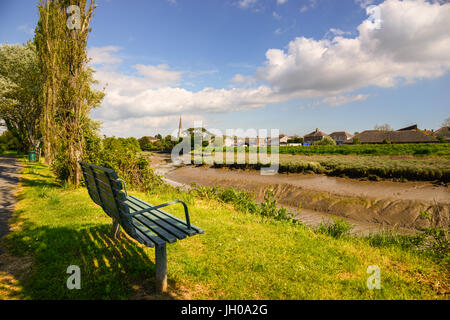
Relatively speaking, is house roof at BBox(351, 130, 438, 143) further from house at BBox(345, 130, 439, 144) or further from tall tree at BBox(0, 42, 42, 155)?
tall tree at BBox(0, 42, 42, 155)

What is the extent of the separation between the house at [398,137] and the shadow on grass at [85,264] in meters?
59.1

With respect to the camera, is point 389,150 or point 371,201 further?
point 389,150

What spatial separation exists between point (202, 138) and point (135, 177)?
149 ft

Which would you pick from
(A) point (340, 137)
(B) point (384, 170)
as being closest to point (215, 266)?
(B) point (384, 170)

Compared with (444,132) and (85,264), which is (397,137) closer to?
(444,132)

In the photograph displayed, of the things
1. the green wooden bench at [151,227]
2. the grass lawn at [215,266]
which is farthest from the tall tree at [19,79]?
the green wooden bench at [151,227]

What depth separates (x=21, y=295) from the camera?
2.67m

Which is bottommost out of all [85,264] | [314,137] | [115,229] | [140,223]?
[85,264]

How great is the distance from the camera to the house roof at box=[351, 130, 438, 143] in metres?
47.7

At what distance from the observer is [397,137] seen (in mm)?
51562

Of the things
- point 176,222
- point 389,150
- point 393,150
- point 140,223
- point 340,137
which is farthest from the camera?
point 340,137

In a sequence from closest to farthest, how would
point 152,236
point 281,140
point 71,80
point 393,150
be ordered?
point 152,236
point 71,80
point 393,150
point 281,140

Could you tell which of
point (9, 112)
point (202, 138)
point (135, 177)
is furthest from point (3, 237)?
point (202, 138)

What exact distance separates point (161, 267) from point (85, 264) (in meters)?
1.43
